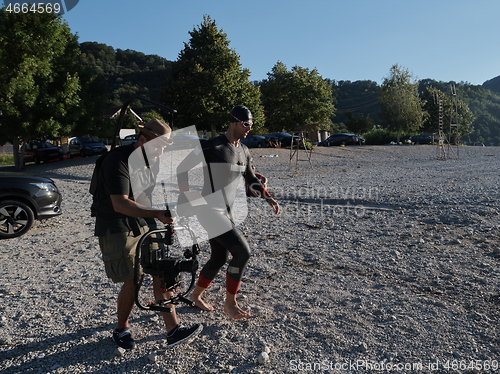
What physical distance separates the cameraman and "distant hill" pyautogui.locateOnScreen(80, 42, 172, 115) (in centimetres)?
6490

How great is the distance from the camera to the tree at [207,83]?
27406mm

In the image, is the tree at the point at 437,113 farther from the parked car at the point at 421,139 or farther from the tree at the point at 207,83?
the tree at the point at 207,83

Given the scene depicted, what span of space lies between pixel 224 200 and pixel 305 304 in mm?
1373

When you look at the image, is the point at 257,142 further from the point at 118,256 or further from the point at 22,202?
the point at 118,256

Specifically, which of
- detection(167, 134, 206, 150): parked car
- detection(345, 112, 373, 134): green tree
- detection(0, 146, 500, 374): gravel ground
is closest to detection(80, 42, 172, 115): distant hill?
detection(345, 112, 373, 134): green tree

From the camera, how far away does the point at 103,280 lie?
195 inches

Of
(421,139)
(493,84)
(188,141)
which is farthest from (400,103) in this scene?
(493,84)

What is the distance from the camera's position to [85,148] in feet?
93.2

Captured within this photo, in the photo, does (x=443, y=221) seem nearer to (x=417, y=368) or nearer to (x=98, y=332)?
(x=417, y=368)

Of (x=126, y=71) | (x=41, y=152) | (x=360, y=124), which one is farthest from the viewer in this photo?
(x=126, y=71)

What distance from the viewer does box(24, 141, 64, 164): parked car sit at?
25953 millimetres

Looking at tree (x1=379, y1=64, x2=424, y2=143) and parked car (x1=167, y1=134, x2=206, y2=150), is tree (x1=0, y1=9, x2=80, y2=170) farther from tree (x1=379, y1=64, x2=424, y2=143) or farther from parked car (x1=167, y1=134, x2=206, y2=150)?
tree (x1=379, y1=64, x2=424, y2=143)

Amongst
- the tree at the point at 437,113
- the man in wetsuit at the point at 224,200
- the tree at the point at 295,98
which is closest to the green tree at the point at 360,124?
the tree at the point at 437,113

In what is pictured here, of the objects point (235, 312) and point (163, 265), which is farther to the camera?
point (235, 312)
